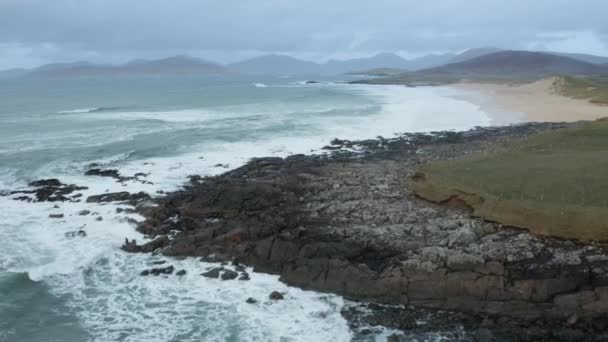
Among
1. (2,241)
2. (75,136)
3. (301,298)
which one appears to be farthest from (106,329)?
(75,136)

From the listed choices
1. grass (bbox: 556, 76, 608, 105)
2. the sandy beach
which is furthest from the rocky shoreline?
grass (bbox: 556, 76, 608, 105)

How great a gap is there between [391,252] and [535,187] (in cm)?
661

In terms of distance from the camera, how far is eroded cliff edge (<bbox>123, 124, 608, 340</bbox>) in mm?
15648

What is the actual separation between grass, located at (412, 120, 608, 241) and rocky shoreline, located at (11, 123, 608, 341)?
0.58 m

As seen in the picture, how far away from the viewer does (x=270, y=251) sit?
19234mm

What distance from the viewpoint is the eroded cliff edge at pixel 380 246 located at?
15.6 m

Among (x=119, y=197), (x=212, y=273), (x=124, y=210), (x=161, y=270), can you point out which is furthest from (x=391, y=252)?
(x=119, y=197)

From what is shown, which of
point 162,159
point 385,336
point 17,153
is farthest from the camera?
point 17,153

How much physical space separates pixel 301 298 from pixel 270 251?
9.21ft

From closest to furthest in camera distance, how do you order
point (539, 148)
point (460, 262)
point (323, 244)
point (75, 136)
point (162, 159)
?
point (460, 262) → point (323, 244) → point (539, 148) → point (162, 159) → point (75, 136)

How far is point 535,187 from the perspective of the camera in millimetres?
20672

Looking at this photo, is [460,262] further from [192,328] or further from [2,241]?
[2,241]

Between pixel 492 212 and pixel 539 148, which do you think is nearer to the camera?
pixel 492 212

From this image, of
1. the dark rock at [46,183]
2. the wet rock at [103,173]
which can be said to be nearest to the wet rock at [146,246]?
the dark rock at [46,183]
